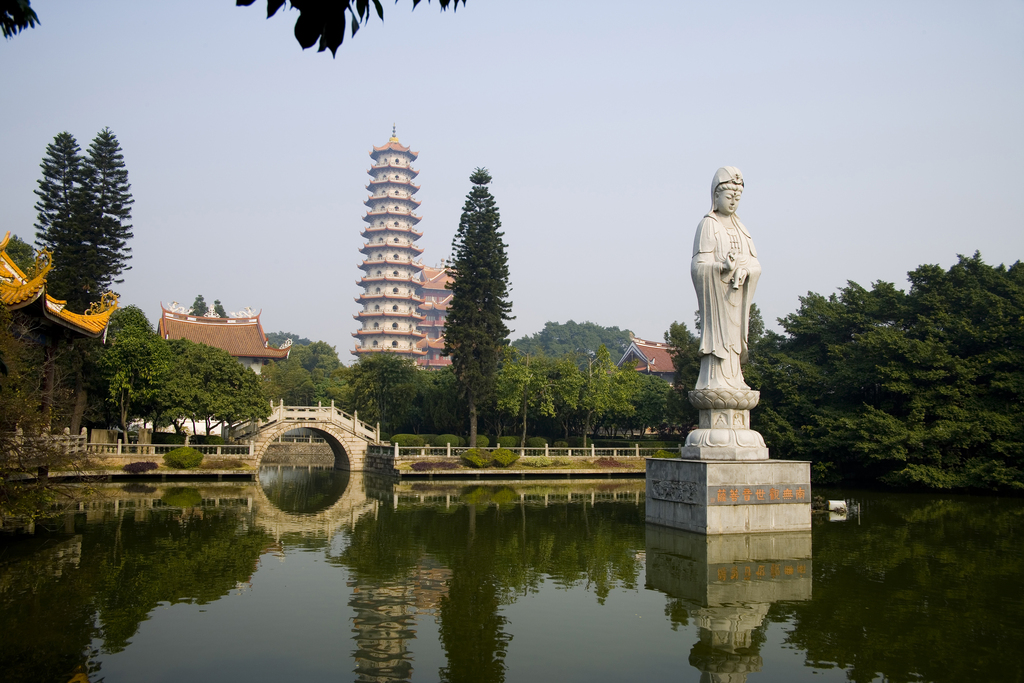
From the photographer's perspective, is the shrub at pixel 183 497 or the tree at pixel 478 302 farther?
the tree at pixel 478 302

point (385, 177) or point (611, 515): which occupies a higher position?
point (385, 177)

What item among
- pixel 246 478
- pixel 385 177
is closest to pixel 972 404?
pixel 246 478

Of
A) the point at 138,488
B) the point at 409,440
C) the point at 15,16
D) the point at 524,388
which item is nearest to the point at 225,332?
the point at 409,440

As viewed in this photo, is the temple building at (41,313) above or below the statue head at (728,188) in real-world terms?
below

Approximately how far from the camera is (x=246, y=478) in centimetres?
2589

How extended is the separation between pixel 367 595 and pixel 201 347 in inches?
907

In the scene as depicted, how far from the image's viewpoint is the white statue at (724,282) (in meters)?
13.5

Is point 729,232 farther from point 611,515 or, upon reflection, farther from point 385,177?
point 385,177

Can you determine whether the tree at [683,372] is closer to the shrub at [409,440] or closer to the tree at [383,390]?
the shrub at [409,440]

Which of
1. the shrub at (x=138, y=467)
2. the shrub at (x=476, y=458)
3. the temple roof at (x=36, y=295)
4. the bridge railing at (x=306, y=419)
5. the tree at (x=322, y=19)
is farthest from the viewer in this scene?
the bridge railing at (x=306, y=419)

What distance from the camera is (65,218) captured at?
88.3 feet

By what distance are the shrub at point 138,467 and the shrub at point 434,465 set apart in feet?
27.7

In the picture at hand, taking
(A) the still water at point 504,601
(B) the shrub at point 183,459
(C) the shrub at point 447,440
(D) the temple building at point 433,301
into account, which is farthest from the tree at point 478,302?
(D) the temple building at point 433,301

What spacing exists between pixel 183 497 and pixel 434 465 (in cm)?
882
